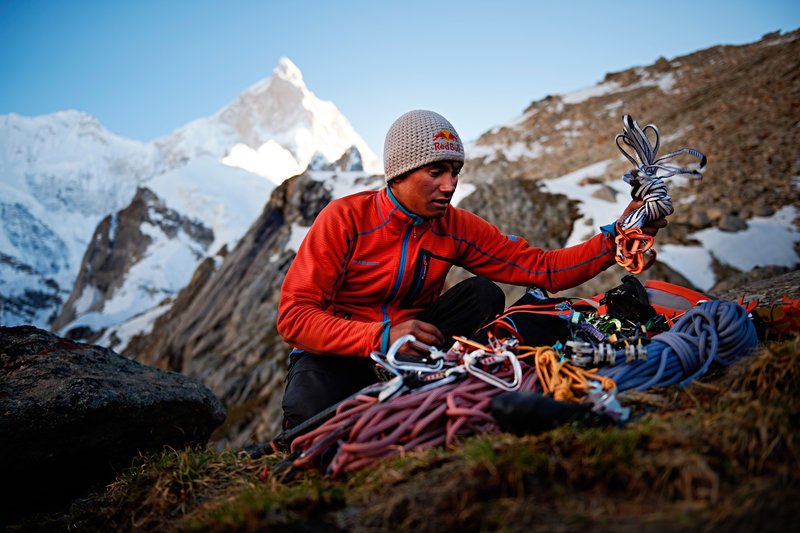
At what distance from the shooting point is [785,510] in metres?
1.33

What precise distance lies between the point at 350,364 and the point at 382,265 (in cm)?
79

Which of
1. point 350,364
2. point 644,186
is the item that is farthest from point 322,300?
point 644,186

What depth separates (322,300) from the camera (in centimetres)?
346

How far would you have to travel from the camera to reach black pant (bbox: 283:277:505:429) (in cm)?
319

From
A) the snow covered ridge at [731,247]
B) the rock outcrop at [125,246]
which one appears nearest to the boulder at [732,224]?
the snow covered ridge at [731,247]

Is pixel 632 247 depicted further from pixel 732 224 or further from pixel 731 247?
pixel 732 224

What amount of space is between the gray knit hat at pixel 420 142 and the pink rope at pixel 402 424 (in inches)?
67.9

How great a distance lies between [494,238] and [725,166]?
48.3 feet

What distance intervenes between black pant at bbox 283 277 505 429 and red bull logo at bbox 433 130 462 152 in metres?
1.07

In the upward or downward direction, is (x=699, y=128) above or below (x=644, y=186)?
above

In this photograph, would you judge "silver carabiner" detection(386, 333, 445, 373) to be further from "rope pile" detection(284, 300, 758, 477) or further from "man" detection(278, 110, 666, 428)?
"man" detection(278, 110, 666, 428)

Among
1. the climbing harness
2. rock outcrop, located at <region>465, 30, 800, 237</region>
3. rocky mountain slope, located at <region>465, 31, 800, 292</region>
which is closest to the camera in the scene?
the climbing harness

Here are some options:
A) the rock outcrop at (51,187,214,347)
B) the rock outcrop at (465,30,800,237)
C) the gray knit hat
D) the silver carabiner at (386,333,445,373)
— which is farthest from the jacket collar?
the rock outcrop at (51,187,214,347)

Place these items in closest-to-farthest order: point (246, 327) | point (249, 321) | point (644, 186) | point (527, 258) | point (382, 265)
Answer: point (644, 186), point (382, 265), point (527, 258), point (246, 327), point (249, 321)
